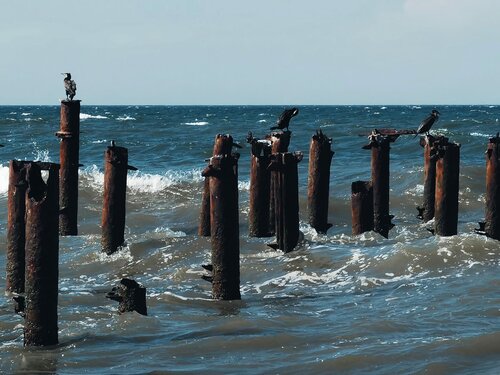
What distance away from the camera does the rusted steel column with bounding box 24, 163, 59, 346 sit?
28.6 ft

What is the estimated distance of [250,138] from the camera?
1448cm

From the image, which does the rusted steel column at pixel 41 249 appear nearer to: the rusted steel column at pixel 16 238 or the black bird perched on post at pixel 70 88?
the rusted steel column at pixel 16 238

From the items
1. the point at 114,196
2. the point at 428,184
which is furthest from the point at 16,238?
the point at 428,184

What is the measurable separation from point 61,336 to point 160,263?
14.8ft

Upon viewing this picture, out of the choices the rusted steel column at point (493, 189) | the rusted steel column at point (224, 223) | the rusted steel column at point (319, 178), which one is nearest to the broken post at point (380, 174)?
the rusted steel column at point (319, 178)

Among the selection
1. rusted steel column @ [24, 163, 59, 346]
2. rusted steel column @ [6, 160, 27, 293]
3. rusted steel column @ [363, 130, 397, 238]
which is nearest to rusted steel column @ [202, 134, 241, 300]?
rusted steel column @ [24, 163, 59, 346]

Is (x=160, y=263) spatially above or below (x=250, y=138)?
below

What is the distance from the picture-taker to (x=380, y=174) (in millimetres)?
14680

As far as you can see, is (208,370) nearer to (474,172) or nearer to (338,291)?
(338,291)

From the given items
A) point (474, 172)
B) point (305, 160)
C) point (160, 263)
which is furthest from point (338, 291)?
point (305, 160)

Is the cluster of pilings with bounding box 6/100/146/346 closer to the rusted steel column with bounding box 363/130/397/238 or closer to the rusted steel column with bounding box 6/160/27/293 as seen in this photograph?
the rusted steel column with bounding box 6/160/27/293

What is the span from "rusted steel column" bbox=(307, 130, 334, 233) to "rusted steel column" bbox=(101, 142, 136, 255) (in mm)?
2377

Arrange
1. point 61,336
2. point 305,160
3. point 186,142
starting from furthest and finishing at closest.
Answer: point 186,142 < point 305,160 < point 61,336

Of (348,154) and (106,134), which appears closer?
(348,154)
